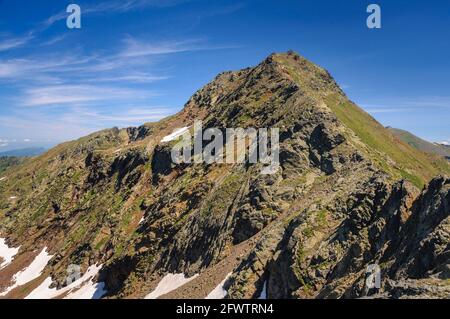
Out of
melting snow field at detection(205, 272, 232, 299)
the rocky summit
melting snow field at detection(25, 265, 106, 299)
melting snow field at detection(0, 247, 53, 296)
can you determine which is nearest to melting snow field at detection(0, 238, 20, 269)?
the rocky summit

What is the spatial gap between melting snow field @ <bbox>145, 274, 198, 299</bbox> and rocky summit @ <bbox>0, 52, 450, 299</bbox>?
30 cm

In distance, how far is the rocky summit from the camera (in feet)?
109

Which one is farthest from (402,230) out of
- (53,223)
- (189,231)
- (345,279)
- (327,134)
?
(53,223)

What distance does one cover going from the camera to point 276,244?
48.8 meters

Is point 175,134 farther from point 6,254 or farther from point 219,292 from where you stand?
point 219,292

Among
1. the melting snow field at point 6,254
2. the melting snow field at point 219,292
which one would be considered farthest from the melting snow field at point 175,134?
the melting snow field at point 219,292

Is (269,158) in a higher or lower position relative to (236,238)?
higher

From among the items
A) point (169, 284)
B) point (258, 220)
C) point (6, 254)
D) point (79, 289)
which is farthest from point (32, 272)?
point (258, 220)

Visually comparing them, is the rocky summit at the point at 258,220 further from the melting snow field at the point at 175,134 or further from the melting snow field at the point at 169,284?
the melting snow field at the point at 175,134

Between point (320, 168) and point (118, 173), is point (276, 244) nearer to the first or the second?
point (320, 168)

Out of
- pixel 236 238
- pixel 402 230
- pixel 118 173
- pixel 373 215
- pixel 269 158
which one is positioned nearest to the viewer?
pixel 402 230

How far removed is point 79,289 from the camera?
7744 centimetres

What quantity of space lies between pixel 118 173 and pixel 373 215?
8530 centimetres

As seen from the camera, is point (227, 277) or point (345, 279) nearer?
point (345, 279)
